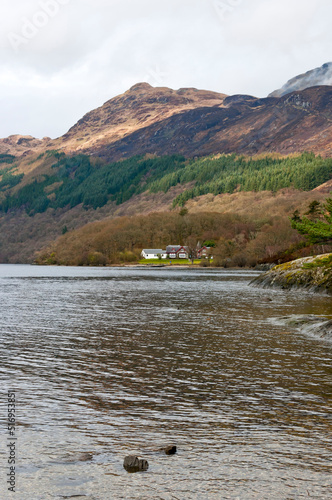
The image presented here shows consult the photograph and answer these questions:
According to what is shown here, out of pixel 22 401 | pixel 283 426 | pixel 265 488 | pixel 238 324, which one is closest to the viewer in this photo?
pixel 265 488

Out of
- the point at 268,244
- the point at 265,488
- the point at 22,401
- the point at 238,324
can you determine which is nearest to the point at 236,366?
the point at 22,401

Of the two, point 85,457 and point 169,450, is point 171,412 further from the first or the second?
point 85,457

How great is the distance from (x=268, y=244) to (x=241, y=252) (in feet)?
65.0

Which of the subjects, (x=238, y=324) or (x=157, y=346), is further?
(x=238, y=324)

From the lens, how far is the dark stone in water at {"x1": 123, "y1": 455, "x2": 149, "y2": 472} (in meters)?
12.3

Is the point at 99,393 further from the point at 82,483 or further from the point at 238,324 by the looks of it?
the point at 238,324

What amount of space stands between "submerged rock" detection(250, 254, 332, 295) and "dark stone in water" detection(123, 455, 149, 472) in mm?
54020

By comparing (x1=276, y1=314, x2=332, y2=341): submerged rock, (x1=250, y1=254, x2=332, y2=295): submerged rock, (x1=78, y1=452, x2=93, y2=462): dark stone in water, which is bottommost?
(x1=276, y1=314, x2=332, y2=341): submerged rock

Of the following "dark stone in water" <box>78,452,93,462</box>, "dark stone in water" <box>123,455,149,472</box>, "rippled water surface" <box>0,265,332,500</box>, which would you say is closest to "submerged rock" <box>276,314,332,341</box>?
"rippled water surface" <box>0,265,332,500</box>

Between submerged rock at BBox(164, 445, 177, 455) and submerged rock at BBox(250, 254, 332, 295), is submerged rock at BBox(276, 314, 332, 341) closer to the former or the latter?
submerged rock at BBox(164, 445, 177, 455)

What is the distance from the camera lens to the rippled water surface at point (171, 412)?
11.7m

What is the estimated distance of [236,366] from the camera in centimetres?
2430

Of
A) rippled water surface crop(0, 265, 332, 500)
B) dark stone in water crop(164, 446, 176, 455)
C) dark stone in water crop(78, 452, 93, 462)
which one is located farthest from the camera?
dark stone in water crop(164, 446, 176, 455)

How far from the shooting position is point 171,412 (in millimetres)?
16828
